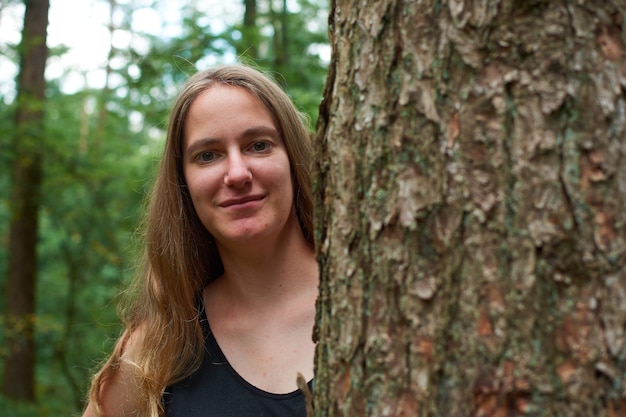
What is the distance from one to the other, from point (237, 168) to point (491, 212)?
1253 mm

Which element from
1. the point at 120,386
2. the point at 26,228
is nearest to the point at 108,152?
the point at 26,228

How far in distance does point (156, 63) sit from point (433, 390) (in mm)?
6818

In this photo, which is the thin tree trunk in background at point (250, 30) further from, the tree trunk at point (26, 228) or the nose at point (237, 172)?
the nose at point (237, 172)

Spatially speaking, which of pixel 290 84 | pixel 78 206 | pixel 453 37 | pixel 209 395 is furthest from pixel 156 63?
pixel 453 37

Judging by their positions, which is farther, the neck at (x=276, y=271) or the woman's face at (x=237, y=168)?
the neck at (x=276, y=271)

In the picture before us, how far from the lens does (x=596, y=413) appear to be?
96 centimetres

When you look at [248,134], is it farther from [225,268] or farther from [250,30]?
[250,30]

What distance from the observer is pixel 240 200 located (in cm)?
219

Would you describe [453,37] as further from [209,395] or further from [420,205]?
[209,395]

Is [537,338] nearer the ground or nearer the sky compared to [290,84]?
nearer the ground

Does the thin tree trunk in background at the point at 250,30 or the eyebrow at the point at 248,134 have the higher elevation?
the thin tree trunk in background at the point at 250,30

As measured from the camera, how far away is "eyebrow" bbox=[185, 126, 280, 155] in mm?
2238

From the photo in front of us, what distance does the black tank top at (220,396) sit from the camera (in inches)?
86.3

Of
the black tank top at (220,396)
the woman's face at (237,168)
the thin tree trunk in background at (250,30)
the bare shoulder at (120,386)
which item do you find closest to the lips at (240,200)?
the woman's face at (237,168)
